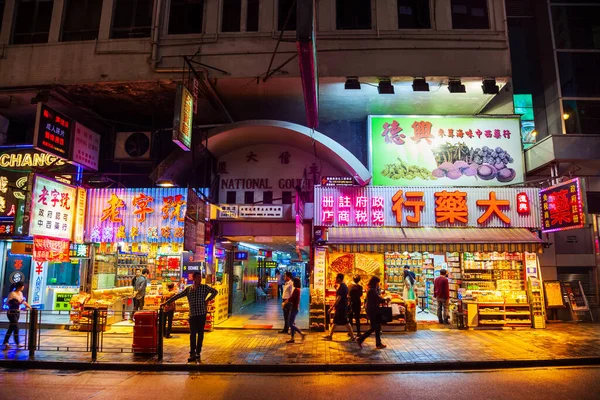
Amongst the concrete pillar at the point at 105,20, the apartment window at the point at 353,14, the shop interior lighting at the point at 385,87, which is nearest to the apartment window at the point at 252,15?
the apartment window at the point at 353,14

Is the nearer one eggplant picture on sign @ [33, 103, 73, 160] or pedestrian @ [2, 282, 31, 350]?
pedestrian @ [2, 282, 31, 350]

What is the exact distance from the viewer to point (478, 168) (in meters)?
14.6

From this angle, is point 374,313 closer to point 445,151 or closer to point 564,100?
point 445,151

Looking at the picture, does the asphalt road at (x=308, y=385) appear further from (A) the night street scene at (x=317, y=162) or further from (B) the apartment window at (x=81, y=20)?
(B) the apartment window at (x=81, y=20)

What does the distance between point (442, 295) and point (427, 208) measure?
3278mm

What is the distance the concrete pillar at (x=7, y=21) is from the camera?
1475 centimetres

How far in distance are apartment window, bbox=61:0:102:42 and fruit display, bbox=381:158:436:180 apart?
11694 millimetres

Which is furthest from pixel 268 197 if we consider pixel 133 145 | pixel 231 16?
pixel 231 16

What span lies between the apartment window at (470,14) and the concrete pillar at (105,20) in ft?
40.5

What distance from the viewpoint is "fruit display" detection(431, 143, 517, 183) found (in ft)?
47.6

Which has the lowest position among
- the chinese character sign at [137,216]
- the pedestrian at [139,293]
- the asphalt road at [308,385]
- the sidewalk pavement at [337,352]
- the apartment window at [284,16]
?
the asphalt road at [308,385]

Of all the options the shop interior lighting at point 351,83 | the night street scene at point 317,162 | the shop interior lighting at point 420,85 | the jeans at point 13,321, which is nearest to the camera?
the jeans at point 13,321

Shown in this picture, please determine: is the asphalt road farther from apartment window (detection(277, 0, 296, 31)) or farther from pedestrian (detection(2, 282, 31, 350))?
apartment window (detection(277, 0, 296, 31))

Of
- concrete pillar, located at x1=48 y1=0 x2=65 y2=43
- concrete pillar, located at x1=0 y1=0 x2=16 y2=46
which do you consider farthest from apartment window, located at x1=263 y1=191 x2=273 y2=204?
concrete pillar, located at x1=0 y1=0 x2=16 y2=46
